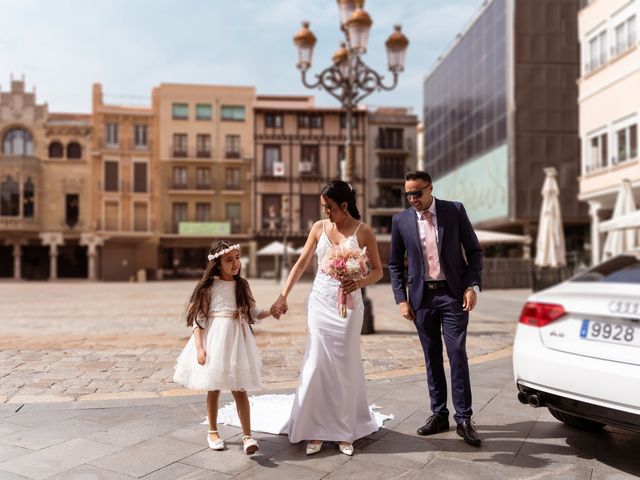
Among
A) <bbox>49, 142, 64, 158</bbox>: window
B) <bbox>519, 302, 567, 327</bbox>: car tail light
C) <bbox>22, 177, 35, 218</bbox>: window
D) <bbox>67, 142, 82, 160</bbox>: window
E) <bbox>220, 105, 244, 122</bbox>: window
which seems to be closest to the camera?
<bbox>519, 302, 567, 327</bbox>: car tail light

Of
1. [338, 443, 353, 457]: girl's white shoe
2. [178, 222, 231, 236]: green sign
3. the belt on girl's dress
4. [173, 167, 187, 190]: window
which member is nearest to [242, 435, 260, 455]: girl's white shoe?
[338, 443, 353, 457]: girl's white shoe

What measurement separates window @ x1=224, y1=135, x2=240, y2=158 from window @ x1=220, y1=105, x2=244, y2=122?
148cm

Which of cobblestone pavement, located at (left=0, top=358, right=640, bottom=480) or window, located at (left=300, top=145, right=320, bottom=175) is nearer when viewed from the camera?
cobblestone pavement, located at (left=0, top=358, right=640, bottom=480)

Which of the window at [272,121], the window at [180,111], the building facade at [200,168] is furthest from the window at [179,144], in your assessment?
the window at [272,121]

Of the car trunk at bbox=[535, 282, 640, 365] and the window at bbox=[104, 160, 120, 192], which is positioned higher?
the window at bbox=[104, 160, 120, 192]

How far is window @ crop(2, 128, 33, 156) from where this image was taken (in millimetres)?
46406

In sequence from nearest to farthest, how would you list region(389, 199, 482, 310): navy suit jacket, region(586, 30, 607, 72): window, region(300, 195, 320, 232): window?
region(389, 199, 482, 310): navy suit jacket
region(586, 30, 607, 72): window
region(300, 195, 320, 232): window

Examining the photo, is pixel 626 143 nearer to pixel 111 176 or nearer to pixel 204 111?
pixel 204 111

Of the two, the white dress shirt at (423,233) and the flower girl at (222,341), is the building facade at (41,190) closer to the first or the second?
the flower girl at (222,341)

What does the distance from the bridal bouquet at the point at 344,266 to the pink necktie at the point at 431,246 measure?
539 millimetres

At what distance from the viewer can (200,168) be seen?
1966 inches

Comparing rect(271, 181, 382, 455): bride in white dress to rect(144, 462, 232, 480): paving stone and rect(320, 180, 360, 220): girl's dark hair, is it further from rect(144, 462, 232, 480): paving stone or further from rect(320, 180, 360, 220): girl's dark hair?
rect(144, 462, 232, 480): paving stone

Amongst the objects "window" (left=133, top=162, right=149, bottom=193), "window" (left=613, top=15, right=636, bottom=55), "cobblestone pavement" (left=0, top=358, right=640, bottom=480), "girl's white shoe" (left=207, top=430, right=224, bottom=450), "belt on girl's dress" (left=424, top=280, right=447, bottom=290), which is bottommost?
"cobblestone pavement" (left=0, top=358, right=640, bottom=480)

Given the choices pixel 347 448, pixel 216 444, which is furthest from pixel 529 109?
pixel 216 444
